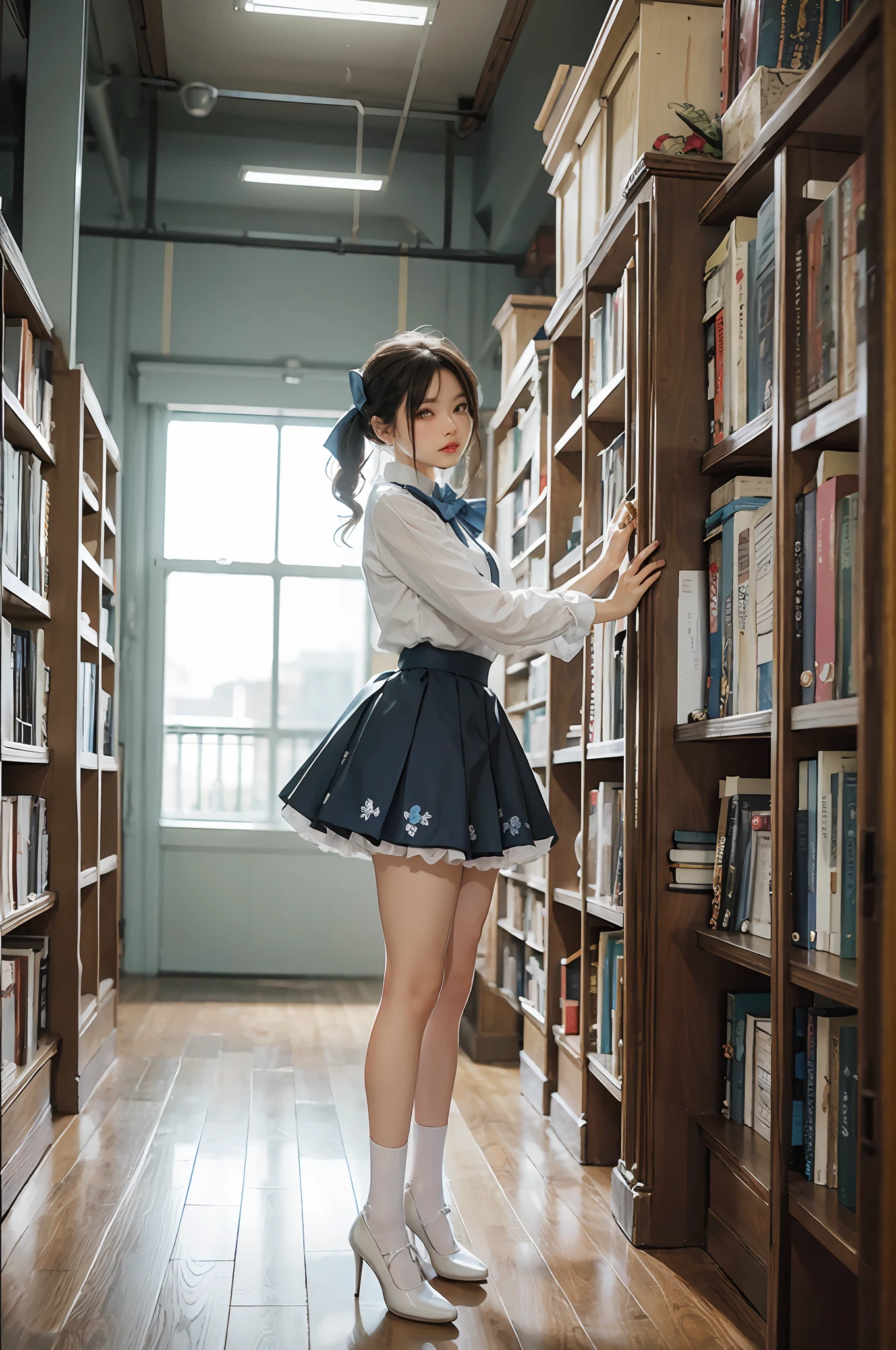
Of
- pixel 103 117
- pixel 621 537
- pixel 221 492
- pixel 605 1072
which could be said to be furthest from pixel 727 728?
pixel 103 117

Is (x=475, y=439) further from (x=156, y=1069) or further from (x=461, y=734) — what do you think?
(x=156, y=1069)

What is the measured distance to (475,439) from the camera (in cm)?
212

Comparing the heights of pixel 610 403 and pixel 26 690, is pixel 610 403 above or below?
above

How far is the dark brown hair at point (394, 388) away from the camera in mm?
1949

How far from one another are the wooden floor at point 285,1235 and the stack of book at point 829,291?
1.37 meters

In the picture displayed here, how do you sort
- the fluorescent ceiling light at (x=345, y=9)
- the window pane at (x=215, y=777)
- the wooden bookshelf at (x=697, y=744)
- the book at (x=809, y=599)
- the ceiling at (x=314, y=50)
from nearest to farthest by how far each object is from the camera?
1. the wooden bookshelf at (x=697, y=744)
2. the book at (x=809, y=599)
3. the fluorescent ceiling light at (x=345, y=9)
4. the ceiling at (x=314, y=50)
5. the window pane at (x=215, y=777)

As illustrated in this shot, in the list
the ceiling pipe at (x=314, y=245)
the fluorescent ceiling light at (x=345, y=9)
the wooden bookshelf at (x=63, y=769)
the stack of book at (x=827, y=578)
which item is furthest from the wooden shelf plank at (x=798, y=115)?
the ceiling pipe at (x=314, y=245)

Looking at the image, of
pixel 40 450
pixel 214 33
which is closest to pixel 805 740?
pixel 40 450

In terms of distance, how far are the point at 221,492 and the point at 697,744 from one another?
3.69 metres

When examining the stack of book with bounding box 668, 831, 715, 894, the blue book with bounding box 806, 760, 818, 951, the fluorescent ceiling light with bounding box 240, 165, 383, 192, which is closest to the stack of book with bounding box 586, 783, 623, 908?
the stack of book with bounding box 668, 831, 715, 894

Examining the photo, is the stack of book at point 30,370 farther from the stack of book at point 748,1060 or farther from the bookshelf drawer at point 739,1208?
the bookshelf drawer at point 739,1208

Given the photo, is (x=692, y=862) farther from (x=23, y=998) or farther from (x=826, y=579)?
(x=23, y=998)

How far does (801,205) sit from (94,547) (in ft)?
8.10

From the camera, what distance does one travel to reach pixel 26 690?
2.72 m
